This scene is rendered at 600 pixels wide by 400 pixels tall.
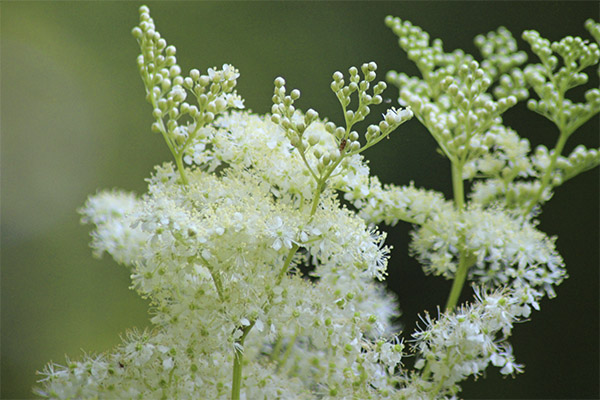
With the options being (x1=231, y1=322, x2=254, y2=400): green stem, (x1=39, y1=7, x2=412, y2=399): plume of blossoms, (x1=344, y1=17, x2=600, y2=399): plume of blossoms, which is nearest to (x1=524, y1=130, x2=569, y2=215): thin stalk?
(x1=344, y1=17, x2=600, y2=399): plume of blossoms

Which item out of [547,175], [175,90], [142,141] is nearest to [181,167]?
[175,90]

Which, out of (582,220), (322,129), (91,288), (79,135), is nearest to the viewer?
(322,129)

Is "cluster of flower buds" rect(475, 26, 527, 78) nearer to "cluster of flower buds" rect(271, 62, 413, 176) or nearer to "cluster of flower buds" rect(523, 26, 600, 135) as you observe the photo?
"cluster of flower buds" rect(523, 26, 600, 135)

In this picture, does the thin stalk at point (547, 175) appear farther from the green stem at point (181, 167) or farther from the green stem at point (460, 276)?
the green stem at point (181, 167)

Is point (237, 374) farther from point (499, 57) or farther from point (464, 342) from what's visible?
point (499, 57)

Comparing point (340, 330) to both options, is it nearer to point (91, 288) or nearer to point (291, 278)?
point (291, 278)

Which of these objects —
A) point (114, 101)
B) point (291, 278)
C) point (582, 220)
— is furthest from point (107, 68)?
point (291, 278)
